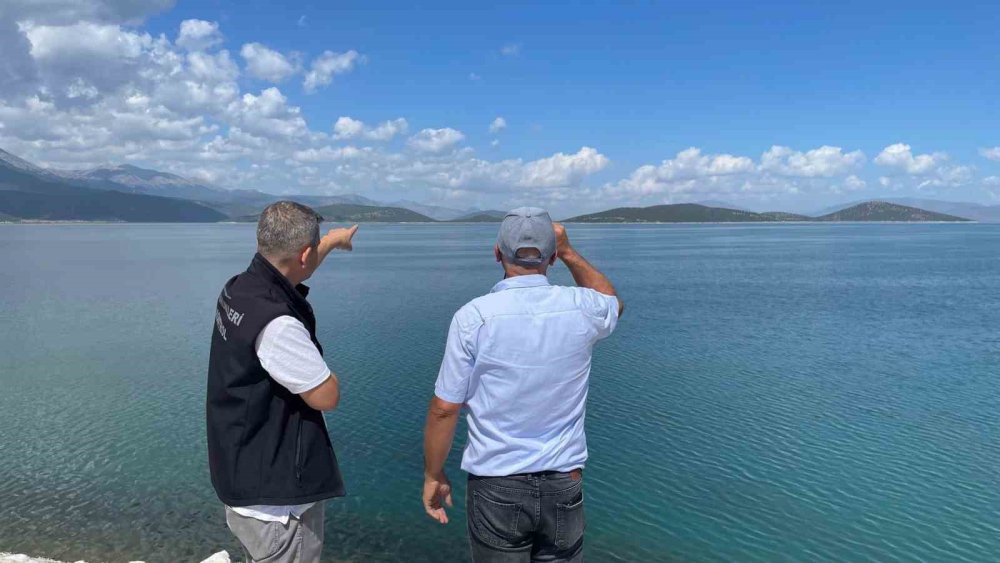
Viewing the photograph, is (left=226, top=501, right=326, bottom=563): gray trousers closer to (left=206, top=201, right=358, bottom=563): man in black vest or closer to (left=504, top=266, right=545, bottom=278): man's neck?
(left=206, top=201, right=358, bottom=563): man in black vest

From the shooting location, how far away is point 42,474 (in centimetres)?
1700

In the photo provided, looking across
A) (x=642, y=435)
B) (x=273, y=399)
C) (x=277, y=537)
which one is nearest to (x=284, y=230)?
(x=273, y=399)

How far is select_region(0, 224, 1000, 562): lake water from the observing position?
14.0 meters

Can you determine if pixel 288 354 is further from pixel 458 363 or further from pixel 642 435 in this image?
pixel 642 435

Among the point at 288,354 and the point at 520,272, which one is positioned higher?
the point at 520,272

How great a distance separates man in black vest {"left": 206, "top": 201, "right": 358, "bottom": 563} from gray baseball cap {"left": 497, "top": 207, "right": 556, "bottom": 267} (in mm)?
1391

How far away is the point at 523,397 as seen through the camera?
14.4ft

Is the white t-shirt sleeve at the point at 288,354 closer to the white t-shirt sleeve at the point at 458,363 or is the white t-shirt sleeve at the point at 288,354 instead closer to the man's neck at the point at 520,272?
the white t-shirt sleeve at the point at 458,363

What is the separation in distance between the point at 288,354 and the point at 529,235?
1.79m

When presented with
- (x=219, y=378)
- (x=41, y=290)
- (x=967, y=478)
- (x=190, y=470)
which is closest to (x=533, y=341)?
(x=219, y=378)

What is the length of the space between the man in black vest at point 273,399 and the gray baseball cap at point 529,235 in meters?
1.39

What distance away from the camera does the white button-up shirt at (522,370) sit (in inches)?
168

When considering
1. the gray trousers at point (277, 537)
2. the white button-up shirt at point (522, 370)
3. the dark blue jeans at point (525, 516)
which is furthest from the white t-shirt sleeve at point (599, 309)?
the gray trousers at point (277, 537)

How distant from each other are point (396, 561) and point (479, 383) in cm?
1024
